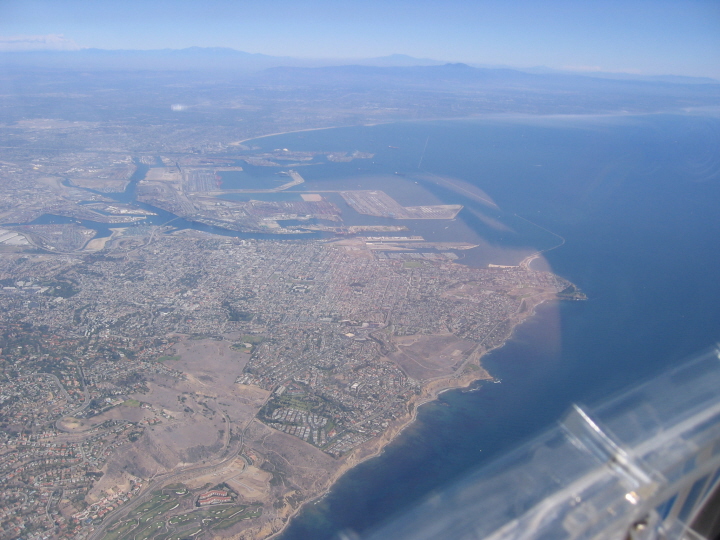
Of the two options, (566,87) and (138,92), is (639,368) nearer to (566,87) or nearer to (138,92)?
(138,92)

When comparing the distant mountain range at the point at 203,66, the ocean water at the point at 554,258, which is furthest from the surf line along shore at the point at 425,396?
the distant mountain range at the point at 203,66

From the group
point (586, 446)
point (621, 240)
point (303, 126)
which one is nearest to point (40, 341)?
point (586, 446)

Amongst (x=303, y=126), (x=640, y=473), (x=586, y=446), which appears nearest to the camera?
(x=640, y=473)

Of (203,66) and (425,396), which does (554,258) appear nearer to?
(425,396)

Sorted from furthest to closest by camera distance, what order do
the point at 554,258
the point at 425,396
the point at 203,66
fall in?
the point at 203,66
the point at 554,258
the point at 425,396

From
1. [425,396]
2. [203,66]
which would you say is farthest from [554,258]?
[203,66]

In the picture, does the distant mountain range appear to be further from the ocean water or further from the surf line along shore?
the surf line along shore

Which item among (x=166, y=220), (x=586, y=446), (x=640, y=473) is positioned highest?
(x=640, y=473)
